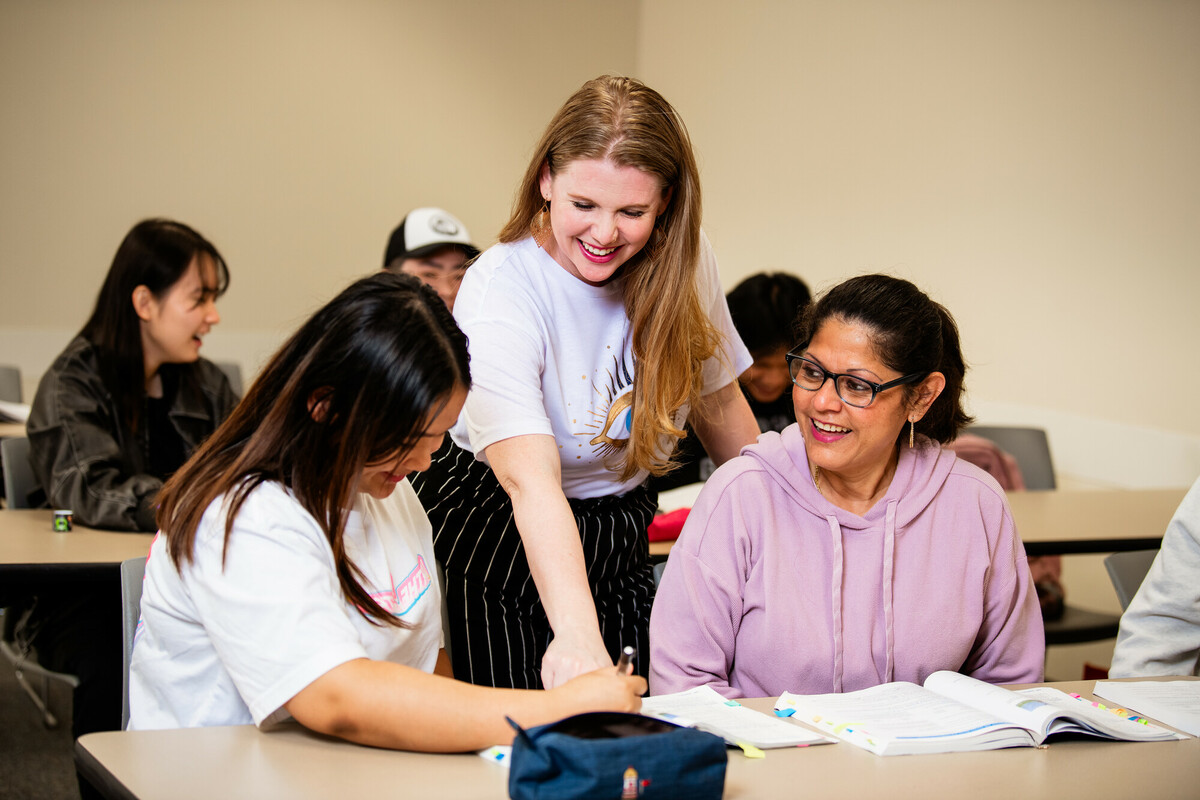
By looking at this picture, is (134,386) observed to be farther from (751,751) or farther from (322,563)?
→ (751,751)

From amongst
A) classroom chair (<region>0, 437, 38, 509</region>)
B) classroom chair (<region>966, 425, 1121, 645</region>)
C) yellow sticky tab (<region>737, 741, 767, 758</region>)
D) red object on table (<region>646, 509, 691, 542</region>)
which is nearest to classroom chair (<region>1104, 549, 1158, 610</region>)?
red object on table (<region>646, 509, 691, 542</region>)

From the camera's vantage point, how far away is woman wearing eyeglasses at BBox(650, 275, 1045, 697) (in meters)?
1.73

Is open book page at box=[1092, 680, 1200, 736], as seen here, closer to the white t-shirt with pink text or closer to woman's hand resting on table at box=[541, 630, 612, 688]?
woman's hand resting on table at box=[541, 630, 612, 688]

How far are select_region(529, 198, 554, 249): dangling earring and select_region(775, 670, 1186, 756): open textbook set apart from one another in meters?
0.81

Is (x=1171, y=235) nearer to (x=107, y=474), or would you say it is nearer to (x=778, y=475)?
(x=778, y=475)

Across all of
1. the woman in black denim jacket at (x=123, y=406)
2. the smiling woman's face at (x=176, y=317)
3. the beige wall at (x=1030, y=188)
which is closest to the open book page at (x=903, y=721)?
the woman in black denim jacket at (x=123, y=406)

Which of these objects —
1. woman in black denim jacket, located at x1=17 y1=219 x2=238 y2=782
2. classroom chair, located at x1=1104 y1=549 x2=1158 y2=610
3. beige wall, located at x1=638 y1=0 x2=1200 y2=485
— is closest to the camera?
classroom chair, located at x1=1104 y1=549 x2=1158 y2=610

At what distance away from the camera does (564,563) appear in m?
1.46

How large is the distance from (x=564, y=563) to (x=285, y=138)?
476 cm

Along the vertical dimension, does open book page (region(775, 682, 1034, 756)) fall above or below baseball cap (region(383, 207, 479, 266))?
below

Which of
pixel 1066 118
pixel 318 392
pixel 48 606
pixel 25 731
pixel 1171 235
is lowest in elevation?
pixel 25 731

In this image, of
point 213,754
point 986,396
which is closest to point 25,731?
point 213,754

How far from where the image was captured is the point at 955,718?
142 centimetres

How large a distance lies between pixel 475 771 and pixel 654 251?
89 centimetres
